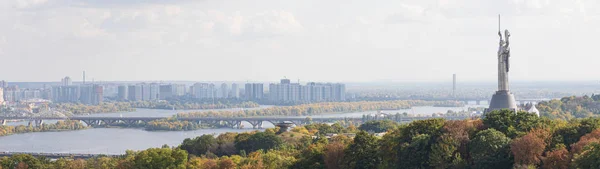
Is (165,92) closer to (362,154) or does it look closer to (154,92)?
(154,92)

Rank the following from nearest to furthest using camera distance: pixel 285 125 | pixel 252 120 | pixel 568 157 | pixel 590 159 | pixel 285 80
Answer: pixel 590 159 < pixel 568 157 < pixel 285 125 < pixel 252 120 < pixel 285 80

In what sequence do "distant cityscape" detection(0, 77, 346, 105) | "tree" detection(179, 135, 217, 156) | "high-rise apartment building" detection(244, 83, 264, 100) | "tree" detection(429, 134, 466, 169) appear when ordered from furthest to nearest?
1. "high-rise apartment building" detection(244, 83, 264, 100)
2. "distant cityscape" detection(0, 77, 346, 105)
3. "tree" detection(179, 135, 217, 156)
4. "tree" detection(429, 134, 466, 169)

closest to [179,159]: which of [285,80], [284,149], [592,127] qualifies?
[284,149]

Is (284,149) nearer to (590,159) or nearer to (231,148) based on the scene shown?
(231,148)

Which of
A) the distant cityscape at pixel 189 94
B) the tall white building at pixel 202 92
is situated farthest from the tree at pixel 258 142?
the tall white building at pixel 202 92

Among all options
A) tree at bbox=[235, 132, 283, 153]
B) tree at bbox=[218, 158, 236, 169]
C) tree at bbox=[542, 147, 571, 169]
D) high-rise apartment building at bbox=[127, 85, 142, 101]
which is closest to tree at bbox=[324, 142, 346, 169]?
tree at bbox=[218, 158, 236, 169]

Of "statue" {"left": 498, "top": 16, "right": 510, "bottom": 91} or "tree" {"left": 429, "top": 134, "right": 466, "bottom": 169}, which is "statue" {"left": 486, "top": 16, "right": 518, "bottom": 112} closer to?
"statue" {"left": 498, "top": 16, "right": 510, "bottom": 91}

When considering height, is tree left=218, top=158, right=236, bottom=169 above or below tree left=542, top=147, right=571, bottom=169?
below
